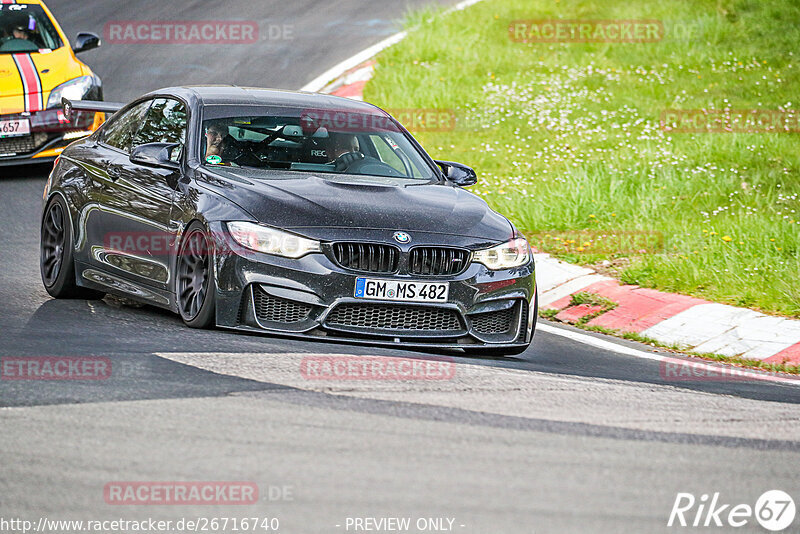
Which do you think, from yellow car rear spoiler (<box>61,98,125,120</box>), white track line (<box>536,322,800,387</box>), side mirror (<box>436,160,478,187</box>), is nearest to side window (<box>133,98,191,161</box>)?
yellow car rear spoiler (<box>61,98,125,120</box>)

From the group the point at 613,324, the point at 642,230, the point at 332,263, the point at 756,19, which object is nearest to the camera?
the point at 332,263

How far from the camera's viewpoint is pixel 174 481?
443 centimetres

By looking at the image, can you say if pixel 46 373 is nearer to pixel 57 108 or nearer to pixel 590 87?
pixel 57 108

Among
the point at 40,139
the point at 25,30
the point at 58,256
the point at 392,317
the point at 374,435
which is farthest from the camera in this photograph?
the point at 25,30

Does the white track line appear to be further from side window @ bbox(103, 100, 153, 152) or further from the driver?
side window @ bbox(103, 100, 153, 152)

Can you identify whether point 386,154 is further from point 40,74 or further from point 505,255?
point 40,74

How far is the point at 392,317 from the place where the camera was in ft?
23.3

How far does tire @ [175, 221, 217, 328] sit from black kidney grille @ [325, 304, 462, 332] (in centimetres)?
67

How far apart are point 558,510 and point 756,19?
18.1m

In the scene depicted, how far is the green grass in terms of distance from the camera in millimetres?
11000

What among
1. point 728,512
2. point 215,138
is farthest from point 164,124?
point 728,512

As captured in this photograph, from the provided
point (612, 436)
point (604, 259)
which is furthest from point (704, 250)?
point (612, 436)

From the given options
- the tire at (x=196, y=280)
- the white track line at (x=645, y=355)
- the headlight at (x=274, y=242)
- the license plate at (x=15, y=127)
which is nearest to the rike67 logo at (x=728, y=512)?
the headlight at (x=274, y=242)

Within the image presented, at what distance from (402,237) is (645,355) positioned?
7.20ft
